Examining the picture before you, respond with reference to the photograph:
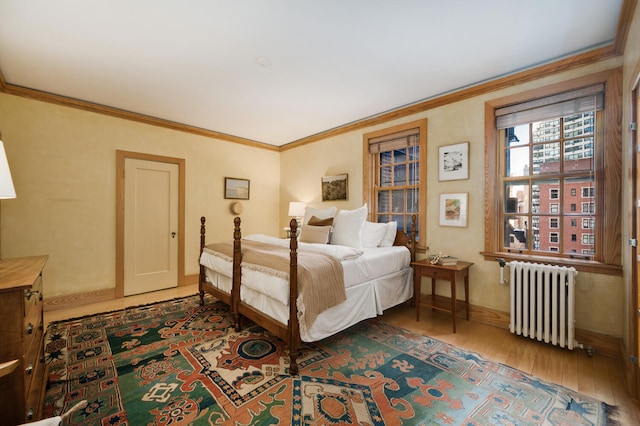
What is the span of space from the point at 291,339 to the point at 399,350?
100 centimetres

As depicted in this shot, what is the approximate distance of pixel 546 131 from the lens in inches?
108

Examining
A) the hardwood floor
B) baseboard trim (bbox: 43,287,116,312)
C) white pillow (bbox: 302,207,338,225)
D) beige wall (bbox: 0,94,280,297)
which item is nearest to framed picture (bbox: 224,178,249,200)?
beige wall (bbox: 0,94,280,297)

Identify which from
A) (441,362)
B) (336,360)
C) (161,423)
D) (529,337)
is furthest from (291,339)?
(529,337)

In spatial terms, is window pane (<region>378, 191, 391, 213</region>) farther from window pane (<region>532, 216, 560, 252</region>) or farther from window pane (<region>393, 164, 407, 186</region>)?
window pane (<region>532, 216, 560, 252</region>)

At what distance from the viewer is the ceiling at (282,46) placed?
194 cm

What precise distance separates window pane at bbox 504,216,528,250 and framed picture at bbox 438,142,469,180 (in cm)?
67

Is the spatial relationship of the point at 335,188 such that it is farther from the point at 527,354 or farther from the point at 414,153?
the point at 527,354

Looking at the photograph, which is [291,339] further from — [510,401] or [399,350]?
[510,401]

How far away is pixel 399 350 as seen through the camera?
2385 mm

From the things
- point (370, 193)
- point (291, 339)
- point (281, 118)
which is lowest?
point (291, 339)

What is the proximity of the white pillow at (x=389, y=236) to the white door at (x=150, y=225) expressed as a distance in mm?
3301

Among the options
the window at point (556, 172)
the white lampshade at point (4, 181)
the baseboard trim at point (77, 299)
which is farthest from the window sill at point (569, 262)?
the baseboard trim at point (77, 299)

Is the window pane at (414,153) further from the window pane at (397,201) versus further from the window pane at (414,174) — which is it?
the window pane at (397,201)

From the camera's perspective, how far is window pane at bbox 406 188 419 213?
3750 mm
